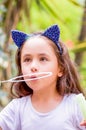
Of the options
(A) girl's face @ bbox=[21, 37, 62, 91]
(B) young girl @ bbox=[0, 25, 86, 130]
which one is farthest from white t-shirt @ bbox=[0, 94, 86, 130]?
(A) girl's face @ bbox=[21, 37, 62, 91]

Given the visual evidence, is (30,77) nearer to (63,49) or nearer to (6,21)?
(63,49)

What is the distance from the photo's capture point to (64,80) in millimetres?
1803

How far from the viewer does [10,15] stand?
3129 mm

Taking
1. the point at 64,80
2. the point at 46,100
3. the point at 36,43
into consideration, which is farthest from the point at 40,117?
the point at 36,43

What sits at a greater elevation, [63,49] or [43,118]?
[63,49]

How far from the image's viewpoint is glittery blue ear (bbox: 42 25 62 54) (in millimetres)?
1751

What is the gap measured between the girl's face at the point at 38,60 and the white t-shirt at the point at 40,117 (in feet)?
0.34

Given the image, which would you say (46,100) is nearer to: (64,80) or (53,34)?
(64,80)

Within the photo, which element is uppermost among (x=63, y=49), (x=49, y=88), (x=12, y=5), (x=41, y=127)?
(x=12, y=5)

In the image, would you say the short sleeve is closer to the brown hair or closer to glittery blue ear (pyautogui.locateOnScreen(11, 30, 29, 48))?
the brown hair

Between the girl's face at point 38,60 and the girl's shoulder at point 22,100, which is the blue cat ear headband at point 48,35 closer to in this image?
the girl's face at point 38,60

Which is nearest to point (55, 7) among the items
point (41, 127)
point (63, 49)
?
point (63, 49)

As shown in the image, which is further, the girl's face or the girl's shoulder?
the girl's shoulder

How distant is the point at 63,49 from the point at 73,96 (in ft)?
0.62
